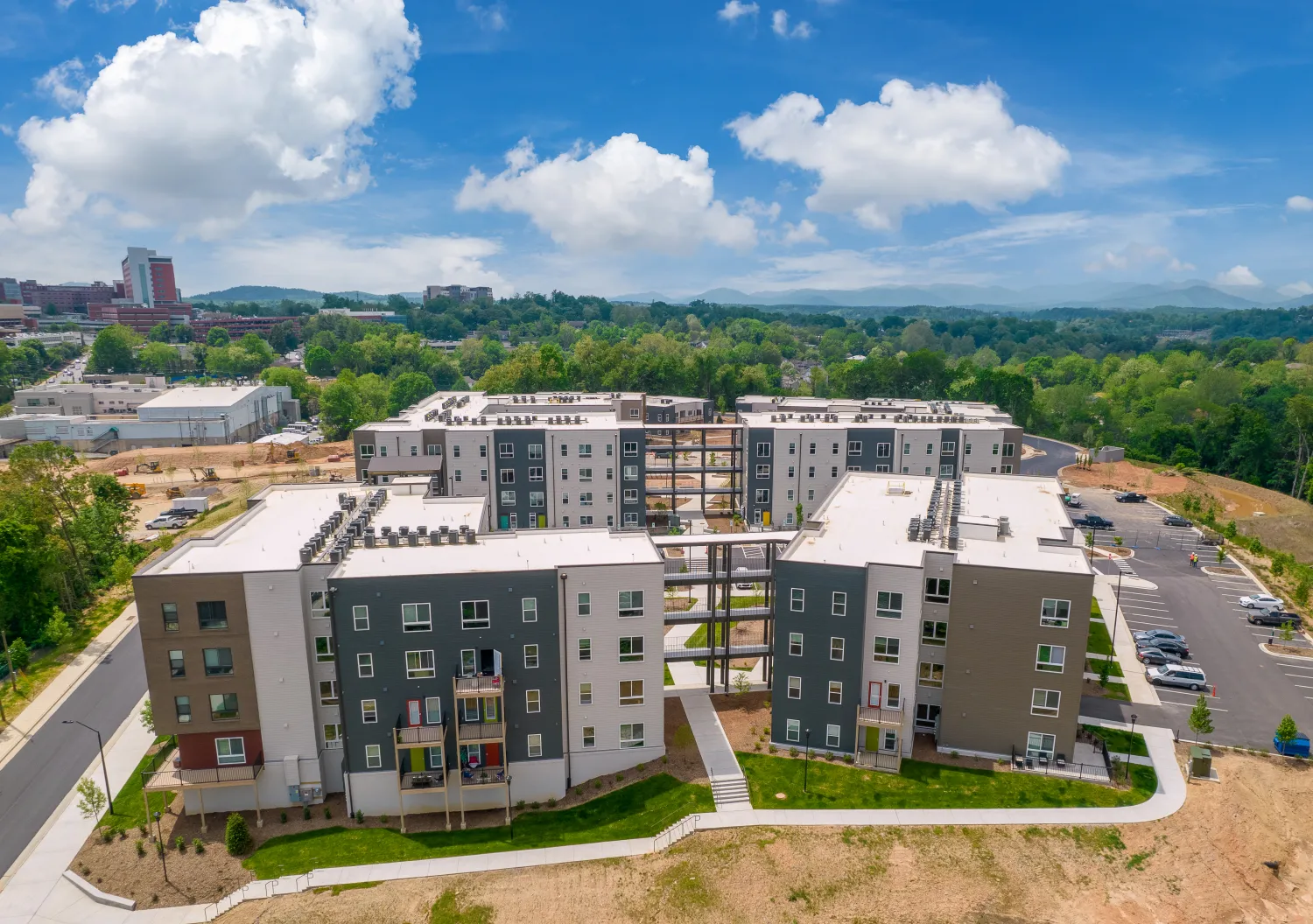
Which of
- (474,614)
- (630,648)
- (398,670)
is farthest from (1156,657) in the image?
(398,670)

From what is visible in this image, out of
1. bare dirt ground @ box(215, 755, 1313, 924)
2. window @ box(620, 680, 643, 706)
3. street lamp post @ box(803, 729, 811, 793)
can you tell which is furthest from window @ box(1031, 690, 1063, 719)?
window @ box(620, 680, 643, 706)

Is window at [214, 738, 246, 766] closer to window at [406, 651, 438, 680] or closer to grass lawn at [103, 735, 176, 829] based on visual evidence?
grass lawn at [103, 735, 176, 829]

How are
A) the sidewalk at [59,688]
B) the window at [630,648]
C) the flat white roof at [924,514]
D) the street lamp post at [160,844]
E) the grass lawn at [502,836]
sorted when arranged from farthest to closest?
the sidewalk at [59,688] < the flat white roof at [924,514] < the window at [630,648] < the grass lawn at [502,836] < the street lamp post at [160,844]

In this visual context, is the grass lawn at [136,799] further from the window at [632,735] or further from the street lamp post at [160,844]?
the window at [632,735]

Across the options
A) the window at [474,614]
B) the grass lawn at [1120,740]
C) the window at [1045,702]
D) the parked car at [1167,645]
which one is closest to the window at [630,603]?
the window at [474,614]

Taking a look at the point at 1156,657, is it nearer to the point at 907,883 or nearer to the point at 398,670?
the point at 907,883

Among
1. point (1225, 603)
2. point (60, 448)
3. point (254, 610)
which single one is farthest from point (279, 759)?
point (1225, 603)
